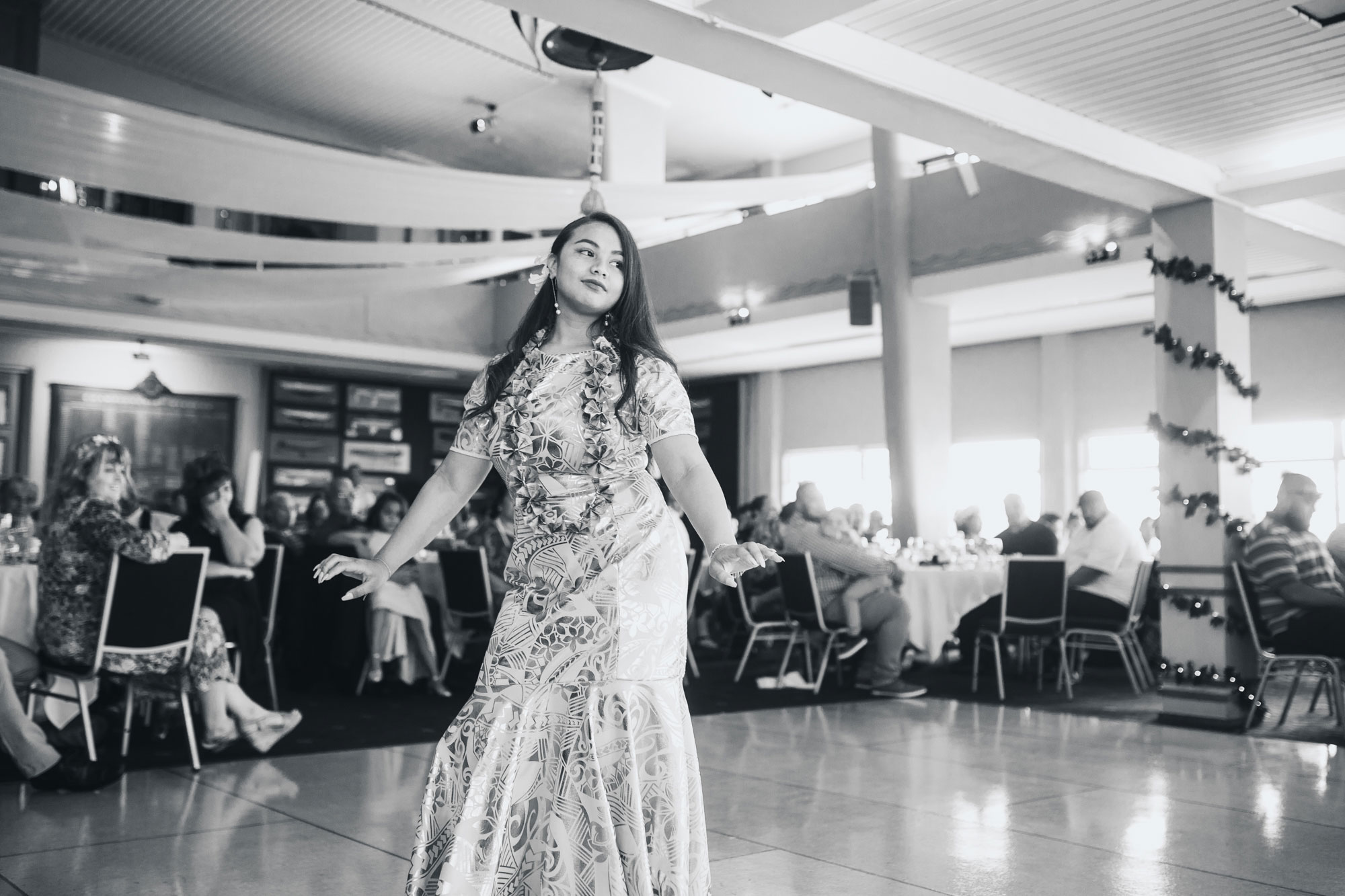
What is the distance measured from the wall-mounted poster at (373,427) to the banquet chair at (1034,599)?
31.3ft

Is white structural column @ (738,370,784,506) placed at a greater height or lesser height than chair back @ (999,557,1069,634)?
greater

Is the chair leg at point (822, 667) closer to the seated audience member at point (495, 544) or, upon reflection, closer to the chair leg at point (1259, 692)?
the seated audience member at point (495, 544)

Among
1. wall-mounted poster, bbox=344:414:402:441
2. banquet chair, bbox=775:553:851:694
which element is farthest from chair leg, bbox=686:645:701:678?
wall-mounted poster, bbox=344:414:402:441

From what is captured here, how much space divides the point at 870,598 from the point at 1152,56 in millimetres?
3313

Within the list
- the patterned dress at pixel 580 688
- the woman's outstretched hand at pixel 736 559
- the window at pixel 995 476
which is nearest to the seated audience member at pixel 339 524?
the patterned dress at pixel 580 688

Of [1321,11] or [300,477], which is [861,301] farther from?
[300,477]

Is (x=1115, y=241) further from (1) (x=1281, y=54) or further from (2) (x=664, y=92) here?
(2) (x=664, y=92)

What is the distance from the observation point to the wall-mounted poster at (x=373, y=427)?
46.8ft

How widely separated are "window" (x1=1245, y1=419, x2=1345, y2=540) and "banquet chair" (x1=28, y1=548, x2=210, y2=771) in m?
9.48

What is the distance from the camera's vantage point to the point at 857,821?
359cm

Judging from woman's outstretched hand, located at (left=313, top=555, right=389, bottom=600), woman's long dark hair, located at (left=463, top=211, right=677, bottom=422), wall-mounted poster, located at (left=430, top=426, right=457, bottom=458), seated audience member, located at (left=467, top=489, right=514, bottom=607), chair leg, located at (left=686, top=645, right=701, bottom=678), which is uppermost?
wall-mounted poster, located at (left=430, top=426, right=457, bottom=458)

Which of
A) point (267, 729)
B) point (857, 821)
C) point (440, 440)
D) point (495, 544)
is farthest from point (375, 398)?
point (857, 821)

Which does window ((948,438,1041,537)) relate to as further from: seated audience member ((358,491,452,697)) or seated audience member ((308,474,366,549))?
seated audience member ((358,491,452,697))

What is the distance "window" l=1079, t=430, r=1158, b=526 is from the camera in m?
12.1
